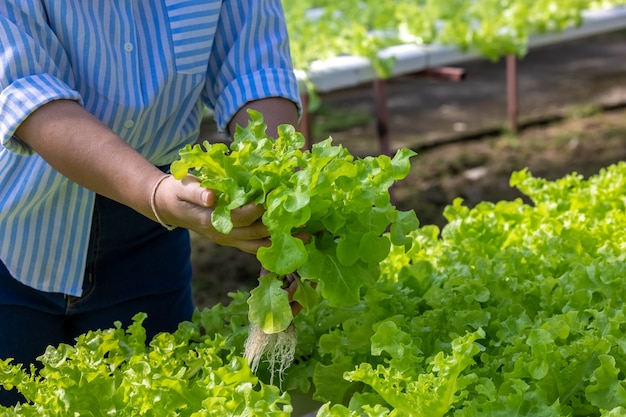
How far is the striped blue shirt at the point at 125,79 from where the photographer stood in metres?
1.94

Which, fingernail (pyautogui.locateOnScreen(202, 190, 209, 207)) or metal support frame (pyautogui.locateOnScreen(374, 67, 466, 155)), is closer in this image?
fingernail (pyautogui.locateOnScreen(202, 190, 209, 207))

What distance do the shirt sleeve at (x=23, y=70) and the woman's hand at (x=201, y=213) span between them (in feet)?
0.99

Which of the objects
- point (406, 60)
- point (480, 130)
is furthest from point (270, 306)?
point (480, 130)

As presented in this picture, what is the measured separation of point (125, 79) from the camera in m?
1.99

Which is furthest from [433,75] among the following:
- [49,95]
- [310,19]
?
[49,95]

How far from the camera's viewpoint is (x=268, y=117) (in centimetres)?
202

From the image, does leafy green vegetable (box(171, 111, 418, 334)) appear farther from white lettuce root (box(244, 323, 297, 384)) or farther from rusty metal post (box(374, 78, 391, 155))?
rusty metal post (box(374, 78, 391, 155))

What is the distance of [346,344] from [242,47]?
2.15ft

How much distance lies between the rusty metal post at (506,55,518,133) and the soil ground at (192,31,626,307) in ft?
0.30

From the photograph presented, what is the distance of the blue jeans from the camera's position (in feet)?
6.98

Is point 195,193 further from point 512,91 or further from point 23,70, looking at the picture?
point 512,91

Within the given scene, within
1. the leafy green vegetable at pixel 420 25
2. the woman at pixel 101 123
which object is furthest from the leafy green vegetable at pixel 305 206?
the leafy green vegetable at pixel 420 25

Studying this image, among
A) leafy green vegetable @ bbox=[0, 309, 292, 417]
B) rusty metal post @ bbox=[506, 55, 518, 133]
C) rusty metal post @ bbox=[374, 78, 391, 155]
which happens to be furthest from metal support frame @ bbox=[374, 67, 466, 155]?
leafy green vegetable @ bbox=[0, 309, 292, 417]

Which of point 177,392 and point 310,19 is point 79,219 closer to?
point 177,392
